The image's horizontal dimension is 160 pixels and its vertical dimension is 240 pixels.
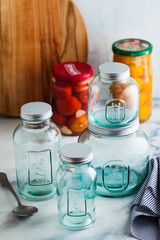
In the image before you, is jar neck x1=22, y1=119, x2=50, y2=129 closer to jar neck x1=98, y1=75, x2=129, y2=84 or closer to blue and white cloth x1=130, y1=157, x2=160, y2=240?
jar neck x1=98, y1=75, x2=129, y2=84

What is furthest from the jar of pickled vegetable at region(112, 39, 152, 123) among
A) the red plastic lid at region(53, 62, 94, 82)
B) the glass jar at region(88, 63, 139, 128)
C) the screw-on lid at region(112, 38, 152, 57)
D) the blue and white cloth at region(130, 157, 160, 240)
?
the blue and white cloth at region(130, 157, 160, 240)

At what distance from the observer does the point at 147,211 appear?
1.17m

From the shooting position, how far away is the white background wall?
1660mm

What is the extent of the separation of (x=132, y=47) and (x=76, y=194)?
625mm

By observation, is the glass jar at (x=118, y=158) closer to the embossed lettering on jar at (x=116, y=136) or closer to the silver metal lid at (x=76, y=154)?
the embossed lettering on jar at (x=116, y=136)

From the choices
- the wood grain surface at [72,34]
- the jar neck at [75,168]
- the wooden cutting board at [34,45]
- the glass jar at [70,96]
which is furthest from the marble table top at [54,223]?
the wood grain surface at [72,34]

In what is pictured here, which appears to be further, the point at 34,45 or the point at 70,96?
the point at 34,45

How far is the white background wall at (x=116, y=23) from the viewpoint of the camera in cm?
166

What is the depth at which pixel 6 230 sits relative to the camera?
3.70ft

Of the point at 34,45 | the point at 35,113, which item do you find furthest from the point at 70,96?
the point at 35,113

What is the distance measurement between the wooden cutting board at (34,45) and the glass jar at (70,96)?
0.11 meters

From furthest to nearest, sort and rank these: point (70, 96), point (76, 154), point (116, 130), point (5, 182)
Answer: point (70, 96) < point (5, 182) < point (116, 130) < point (76, 154)

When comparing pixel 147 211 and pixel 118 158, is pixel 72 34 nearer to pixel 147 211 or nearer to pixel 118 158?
pixel 118 158

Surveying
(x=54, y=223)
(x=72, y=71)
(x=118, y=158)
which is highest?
(x=72, y=71)
